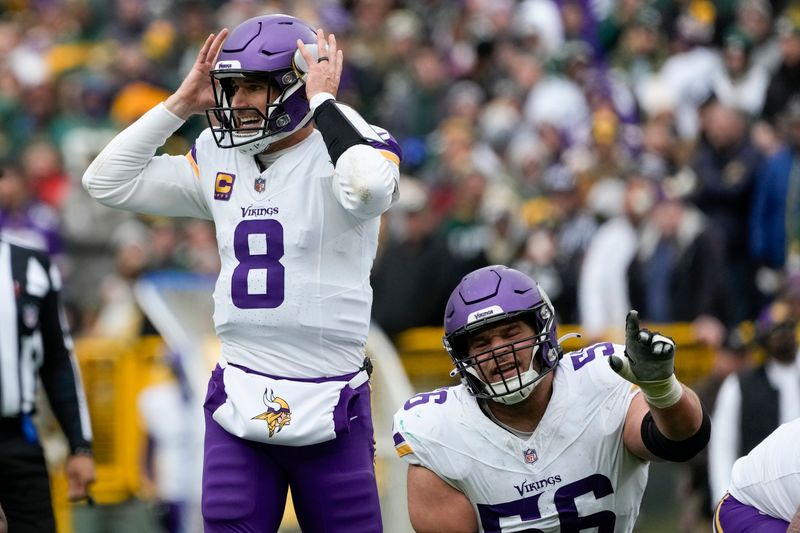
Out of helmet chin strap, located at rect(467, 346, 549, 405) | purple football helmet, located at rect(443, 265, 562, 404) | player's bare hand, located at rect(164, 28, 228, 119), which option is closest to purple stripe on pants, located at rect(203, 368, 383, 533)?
purple football helmet, located at rect(443, 265, 562, 404)

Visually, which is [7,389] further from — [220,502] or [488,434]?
[488,434]

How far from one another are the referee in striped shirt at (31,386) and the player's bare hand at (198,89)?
1112 millimetres

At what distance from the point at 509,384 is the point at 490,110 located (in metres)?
8.27

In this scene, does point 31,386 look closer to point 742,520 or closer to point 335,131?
point 335,131

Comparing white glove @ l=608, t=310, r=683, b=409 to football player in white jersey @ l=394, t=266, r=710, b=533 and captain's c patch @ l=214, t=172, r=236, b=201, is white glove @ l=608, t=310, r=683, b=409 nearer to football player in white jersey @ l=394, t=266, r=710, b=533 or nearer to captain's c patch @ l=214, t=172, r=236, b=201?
football player in white jersey @ l=394, t=266, r=710, b=533

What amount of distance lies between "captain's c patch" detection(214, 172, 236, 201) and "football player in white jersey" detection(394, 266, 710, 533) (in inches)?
33.3

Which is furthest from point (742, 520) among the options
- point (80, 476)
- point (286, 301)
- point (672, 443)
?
point (80, 476)

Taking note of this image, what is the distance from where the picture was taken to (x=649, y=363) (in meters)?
4.34

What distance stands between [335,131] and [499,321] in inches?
30.0

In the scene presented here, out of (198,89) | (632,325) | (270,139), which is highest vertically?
(198,89)

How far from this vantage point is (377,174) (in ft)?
16.1

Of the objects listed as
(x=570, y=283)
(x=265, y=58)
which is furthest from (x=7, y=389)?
(x=570, y=283)

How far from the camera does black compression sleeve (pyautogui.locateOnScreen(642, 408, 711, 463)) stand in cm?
459

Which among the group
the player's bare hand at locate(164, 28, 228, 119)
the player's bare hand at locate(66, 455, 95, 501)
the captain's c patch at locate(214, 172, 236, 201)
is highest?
the player's bare hand at locate(164, 28, 228, 119)
